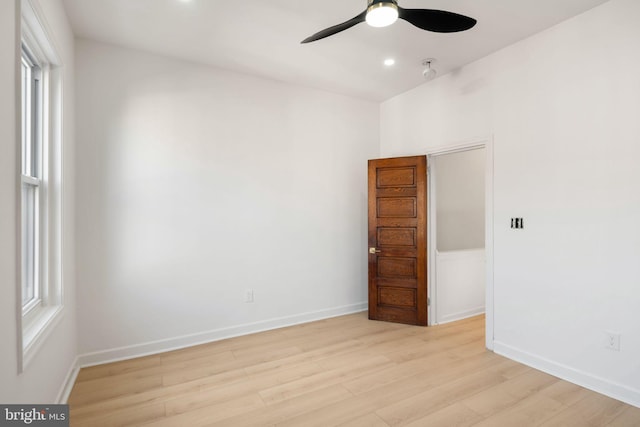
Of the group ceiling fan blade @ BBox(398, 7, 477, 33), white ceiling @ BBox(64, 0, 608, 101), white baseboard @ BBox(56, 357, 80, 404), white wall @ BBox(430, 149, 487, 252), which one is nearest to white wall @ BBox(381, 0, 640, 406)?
white ceiling @ BBox(64, 0, 608, 101)

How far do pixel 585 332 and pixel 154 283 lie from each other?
3.76 meters

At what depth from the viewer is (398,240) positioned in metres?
3.94

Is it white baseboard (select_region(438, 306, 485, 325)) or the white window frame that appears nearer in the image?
the white window frame

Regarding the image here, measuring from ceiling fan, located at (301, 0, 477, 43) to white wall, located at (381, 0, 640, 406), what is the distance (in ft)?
4.18

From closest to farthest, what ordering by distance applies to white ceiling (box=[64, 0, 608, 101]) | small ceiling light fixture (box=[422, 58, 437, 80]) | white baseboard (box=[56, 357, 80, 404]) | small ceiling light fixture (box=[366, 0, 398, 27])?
small ceiling light fixture (box=[366, 0, 398, 27])
white baseboard (box=[56, 357, 80, 404])
white ceiling (box=[64, 0, 608, 101])
small ceiling light fixture (box=[422, 58, 437, 80])

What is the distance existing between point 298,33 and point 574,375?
143 inches

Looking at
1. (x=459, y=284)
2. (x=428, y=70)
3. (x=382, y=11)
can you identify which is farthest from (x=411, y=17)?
(x=459, y=284)

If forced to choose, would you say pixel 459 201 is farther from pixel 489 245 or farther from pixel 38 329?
pixel 38 329

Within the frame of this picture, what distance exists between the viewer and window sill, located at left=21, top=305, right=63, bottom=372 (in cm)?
158

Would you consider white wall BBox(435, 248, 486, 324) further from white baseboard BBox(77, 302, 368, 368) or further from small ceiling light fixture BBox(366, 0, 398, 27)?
small ceiling light fixture BBox(366, 0, 398, 27)

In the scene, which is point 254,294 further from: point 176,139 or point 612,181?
point 612,181

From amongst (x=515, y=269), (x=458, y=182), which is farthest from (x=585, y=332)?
(x=458, y=182)

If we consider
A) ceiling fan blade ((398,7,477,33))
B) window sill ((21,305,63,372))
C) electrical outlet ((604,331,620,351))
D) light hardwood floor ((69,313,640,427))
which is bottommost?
light hardwood floor ((69,313,640,427))

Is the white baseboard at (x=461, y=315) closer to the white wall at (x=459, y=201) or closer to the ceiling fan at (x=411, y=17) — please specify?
the white wall at (x=459, y=201)
